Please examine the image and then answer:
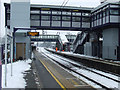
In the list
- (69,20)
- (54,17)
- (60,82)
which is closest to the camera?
(60,82)

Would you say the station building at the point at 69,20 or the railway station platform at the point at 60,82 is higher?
the station building at the point at 69,20

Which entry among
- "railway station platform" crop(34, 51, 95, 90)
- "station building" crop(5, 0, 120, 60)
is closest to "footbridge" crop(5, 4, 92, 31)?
"station building" crop(5, 0, 120, 60)

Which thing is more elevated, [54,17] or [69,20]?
[54,17]

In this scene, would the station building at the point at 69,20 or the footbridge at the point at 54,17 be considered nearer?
the station building at the point at 69,20

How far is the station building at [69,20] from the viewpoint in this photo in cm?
2669

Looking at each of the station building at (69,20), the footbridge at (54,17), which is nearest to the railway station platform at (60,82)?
the station building at (69,20)

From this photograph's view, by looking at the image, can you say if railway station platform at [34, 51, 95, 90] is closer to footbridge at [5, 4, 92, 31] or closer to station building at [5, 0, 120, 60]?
station building at [5, 0, 120, 60]

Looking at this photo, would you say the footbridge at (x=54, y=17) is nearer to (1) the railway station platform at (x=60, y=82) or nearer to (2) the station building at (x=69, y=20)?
(2) the station building at (x=69, y=20)

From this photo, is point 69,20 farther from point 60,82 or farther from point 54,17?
point 60,82

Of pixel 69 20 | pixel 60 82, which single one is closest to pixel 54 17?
pixel 69 20

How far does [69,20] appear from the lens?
31.6m

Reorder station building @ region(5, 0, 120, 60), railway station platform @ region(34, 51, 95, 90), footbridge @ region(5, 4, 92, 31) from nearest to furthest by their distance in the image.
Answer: railway station platform @ region(34, 51, 95, 90) → station building @ region(5, 0, 120, 60) → footbridge @ region(5, 4, 92, 31)

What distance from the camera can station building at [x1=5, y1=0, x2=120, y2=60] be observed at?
26.7 m

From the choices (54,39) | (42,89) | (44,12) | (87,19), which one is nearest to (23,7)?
(44,12)
